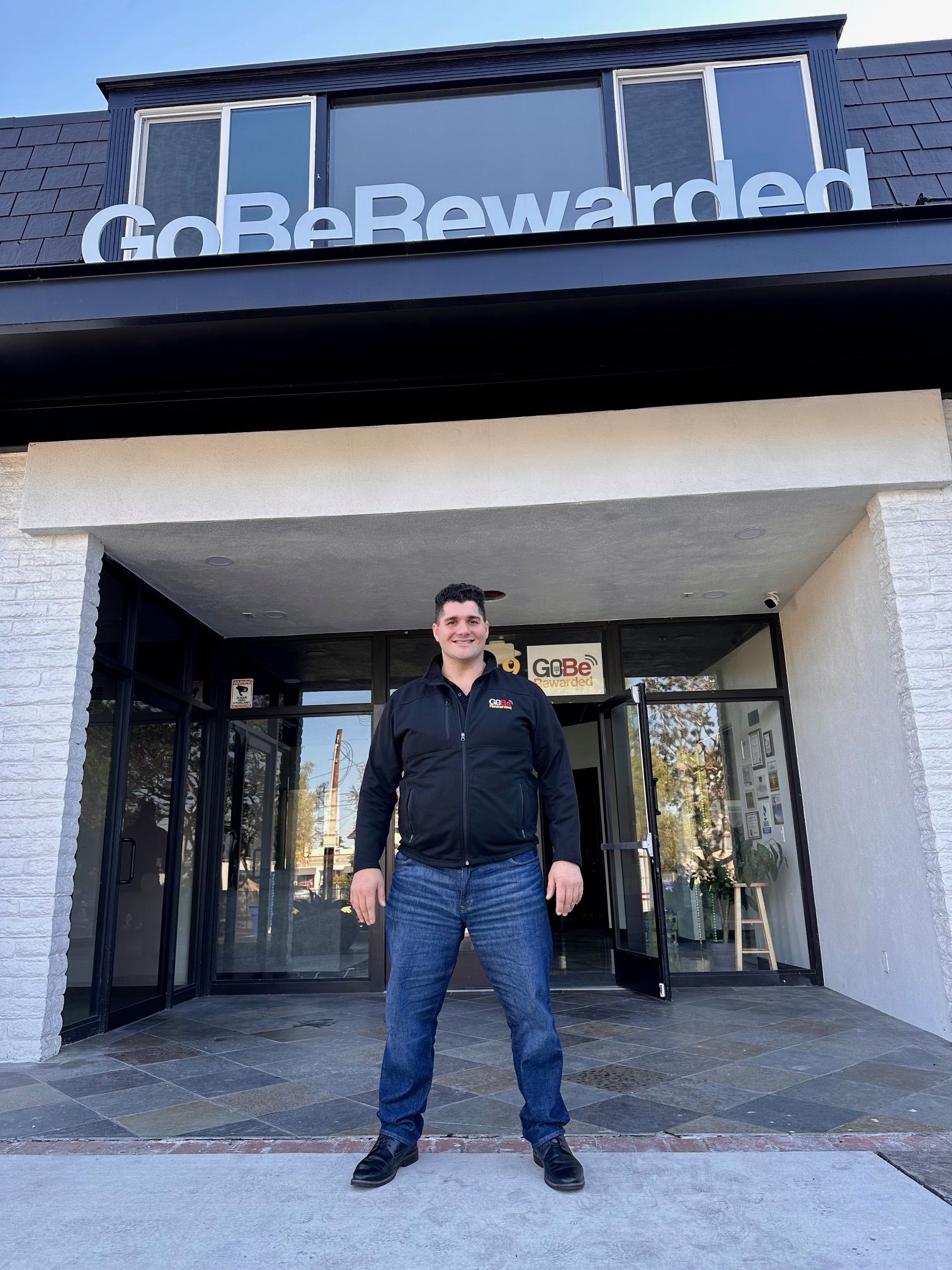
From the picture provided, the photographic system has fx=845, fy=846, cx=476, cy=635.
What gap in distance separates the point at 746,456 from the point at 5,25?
22.1ft

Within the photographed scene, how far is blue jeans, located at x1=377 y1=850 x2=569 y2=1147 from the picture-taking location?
231 cm

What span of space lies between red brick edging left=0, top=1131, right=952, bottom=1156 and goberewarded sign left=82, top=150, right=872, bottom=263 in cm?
372

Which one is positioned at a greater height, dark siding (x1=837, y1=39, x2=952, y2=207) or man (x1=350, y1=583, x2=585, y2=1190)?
dark siding (x1=837, y1=39, x2=952, y2=207)

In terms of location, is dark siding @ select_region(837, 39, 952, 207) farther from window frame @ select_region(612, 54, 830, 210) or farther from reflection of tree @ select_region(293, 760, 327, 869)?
reflection of tree @ select_region(293, 760, 327, 869)

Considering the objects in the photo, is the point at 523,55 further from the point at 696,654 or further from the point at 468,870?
the point at 468,870

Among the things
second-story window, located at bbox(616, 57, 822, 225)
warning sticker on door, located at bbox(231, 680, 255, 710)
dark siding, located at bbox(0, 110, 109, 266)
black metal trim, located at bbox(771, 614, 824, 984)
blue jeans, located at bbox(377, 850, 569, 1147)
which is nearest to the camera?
blue jeans, located at bbox(377, 850, 569, 1147)

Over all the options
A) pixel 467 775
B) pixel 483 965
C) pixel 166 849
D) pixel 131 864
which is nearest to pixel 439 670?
pixel 467 775

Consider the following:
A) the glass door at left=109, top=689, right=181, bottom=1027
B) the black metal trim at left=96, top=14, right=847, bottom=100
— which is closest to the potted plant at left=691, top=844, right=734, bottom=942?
the glass door at left=109, top=689, right=181, bottom=1027

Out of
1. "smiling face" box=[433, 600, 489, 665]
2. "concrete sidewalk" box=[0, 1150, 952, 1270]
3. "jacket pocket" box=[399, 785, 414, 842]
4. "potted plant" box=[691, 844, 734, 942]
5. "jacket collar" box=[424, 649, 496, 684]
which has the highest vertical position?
"smiling face" box=[433, 600, 489, 665]

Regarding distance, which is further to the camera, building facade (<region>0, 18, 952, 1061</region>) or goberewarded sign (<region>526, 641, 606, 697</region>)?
goberewarded sign (<region>526, 641, 606, 697</region>)

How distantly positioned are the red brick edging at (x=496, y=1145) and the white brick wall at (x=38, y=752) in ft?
4.74

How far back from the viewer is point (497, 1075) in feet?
11.9

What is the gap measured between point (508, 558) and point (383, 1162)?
11.4 feet

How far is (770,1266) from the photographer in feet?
5.88
